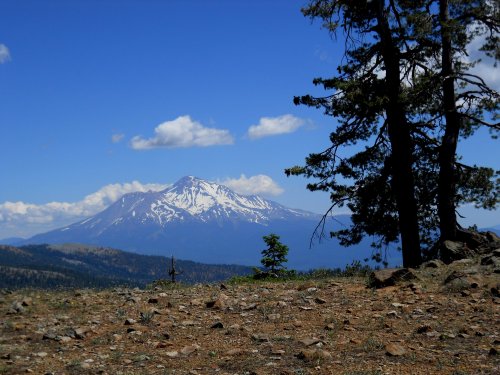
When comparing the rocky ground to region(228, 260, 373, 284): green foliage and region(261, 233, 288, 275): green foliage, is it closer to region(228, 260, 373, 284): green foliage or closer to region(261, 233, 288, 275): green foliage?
region(228, 260, 373, 284): green foliage

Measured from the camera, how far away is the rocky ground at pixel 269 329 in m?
7.82

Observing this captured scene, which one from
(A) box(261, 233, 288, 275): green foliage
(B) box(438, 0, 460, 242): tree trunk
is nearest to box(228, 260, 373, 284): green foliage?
(B) box(438, 0, 460, 242): tree trunk

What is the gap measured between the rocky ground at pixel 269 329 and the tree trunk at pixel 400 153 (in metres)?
4.12

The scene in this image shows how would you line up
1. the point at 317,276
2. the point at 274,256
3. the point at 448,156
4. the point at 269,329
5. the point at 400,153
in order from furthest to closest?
Answer: the point at 274,256 < the point at 400,153 < the point at 448,156 < the point at 317,276 < the point at 269,329

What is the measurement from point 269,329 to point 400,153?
11419 millimetres

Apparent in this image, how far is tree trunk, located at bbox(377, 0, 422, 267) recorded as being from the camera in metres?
18.7

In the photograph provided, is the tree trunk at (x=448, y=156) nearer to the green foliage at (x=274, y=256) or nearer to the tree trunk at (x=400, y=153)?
the tree trunk at (x=400, y=153)

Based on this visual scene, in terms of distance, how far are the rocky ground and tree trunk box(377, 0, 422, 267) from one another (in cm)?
412

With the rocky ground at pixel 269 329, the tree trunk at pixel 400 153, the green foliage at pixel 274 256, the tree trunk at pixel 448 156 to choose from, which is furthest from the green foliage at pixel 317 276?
the green foliage at pixel 274 256

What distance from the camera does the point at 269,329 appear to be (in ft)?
32.9

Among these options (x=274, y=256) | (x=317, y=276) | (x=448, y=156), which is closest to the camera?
(x=317, y=276)

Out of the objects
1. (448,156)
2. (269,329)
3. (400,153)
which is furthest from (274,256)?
(269,329)

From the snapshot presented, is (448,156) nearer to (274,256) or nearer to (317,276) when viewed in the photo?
(317,276)

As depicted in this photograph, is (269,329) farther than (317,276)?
No
